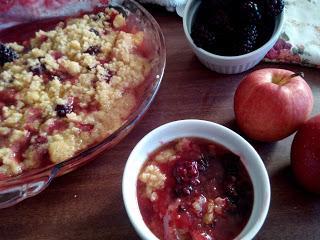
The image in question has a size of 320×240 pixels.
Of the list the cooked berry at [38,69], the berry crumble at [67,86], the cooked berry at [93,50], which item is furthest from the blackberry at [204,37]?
the cooked berry at [38,69]

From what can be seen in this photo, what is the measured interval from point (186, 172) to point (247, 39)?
340 millimetres

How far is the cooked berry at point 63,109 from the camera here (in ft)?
2.81

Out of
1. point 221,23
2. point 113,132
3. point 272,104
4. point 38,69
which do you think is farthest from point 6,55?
point 272,104

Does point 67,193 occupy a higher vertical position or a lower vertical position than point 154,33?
lower

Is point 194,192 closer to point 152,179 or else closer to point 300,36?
point 152,179

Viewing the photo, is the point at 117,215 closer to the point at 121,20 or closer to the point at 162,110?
the point at 162,110

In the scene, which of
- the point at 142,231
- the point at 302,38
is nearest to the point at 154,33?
the point at 302,38

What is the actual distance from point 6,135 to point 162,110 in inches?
12.7

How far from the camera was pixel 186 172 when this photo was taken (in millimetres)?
703

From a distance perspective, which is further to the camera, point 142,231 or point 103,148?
point 103,148

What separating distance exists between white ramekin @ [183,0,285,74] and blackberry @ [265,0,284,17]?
0.02 metres

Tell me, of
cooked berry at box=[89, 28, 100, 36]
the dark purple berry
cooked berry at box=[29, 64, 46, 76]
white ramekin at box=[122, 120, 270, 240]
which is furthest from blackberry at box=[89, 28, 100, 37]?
the dark purple berry

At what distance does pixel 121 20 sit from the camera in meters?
1.02

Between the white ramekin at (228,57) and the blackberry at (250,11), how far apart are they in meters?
0.06
